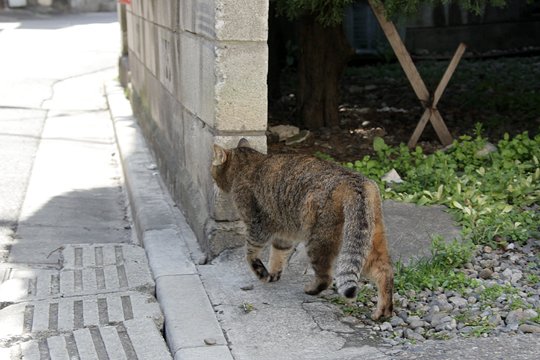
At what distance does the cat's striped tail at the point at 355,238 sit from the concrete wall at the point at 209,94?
123 centimetres

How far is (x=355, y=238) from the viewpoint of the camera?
4074 mm

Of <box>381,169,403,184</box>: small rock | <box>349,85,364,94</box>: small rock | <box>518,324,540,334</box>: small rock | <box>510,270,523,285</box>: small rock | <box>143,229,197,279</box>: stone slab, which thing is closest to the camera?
<box>518,324,540,334</box>: small rock

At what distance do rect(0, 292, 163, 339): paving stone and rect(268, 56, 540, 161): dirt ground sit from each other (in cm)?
341

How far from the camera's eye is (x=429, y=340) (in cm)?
406

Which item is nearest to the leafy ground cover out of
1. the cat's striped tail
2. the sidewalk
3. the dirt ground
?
the sidewalk

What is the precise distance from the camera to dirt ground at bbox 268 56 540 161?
28.1 ft

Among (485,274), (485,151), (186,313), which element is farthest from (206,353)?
(485,151)

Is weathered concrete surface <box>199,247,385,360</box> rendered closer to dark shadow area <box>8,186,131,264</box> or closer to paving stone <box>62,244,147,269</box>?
paving stone <box>62,244,147,269</box>

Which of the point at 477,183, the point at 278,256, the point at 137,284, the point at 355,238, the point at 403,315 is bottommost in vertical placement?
the point at 137,284

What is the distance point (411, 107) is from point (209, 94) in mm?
5431

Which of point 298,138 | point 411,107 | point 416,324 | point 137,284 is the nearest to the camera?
point 416,324

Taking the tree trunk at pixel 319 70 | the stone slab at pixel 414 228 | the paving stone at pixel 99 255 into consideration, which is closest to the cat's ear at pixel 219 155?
the paving stone at pixel 99 255

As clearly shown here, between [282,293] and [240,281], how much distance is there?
32cm

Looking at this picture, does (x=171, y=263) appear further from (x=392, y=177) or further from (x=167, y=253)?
(x=392, y=177)
